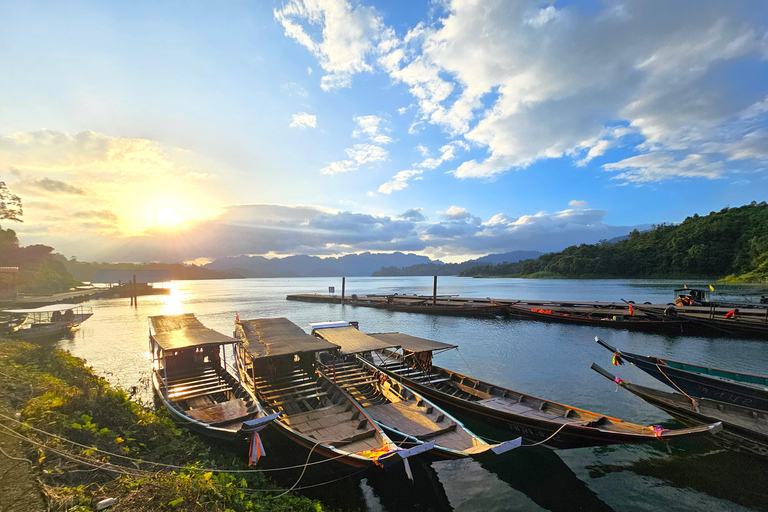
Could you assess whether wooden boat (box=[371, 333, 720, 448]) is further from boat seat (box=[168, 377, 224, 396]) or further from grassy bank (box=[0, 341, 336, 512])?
boat seat (box=[168, 377, 224, 396])

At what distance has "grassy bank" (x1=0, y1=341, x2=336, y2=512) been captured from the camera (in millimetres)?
6414

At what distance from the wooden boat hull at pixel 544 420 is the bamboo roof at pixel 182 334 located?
32.6 feet

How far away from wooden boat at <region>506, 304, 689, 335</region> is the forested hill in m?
78.5

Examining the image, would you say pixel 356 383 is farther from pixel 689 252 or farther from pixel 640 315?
pixel 689 252

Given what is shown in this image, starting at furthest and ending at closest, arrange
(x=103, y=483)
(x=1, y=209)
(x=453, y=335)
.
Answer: (x=1, y=209)
(x=453, y=335)
(x=103, y=483)

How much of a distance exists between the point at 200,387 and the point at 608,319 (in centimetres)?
4228

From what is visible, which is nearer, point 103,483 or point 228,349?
point 103,483

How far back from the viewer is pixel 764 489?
1020cm

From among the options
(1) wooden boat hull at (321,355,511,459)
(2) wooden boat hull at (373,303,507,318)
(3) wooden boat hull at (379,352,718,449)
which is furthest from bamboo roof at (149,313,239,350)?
(2) wooden boat hull at (373,303,507,318)

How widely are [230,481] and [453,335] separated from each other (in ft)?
102

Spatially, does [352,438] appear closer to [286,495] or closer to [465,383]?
[286,495]

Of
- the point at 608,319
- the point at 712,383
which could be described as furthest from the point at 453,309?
the point at 712,383

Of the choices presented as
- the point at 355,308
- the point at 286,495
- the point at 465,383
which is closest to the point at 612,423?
the point at 465,383

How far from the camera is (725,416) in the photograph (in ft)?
39.4
